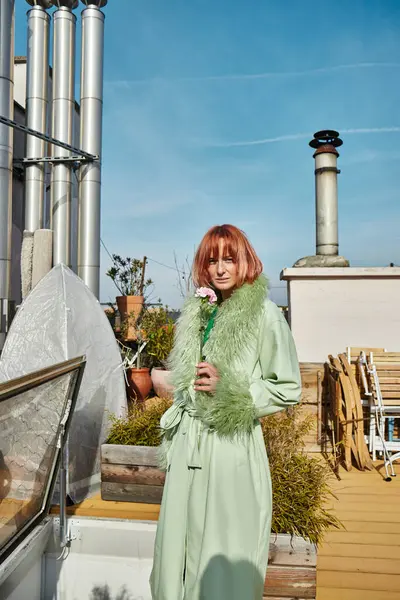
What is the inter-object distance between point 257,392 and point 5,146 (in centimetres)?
504

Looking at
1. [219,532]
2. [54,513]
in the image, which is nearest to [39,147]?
[54,513]

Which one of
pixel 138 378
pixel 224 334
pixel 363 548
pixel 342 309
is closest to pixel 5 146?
pixel 138 378

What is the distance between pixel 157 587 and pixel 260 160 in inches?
302

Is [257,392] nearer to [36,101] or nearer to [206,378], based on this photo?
[206,378]

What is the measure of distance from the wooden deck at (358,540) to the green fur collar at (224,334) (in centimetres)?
123

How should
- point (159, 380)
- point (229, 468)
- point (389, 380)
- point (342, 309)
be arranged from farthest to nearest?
point (342, 309) → point (159, 380) → point (389, 380) → point (229, 468)

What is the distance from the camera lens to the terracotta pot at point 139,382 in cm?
495

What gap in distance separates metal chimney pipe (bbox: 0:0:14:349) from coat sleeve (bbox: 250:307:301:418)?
4.44 metres

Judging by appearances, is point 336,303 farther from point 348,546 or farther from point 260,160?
point 260,160

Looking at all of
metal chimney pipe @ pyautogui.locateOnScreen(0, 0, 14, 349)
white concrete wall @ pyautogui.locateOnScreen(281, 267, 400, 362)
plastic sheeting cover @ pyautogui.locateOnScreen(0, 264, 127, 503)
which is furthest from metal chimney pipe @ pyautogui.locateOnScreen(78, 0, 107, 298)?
plastic sheeting cover @ pyautogui.locateOnScreen(0, 264, 127, 503)

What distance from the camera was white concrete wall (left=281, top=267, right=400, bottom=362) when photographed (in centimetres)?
496

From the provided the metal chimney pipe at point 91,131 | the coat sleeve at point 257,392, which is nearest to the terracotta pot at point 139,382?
the metal chimney pipe at point 91,131

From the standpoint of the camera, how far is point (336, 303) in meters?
5.01

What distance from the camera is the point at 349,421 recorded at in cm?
369
